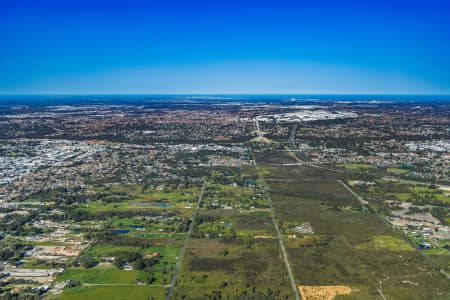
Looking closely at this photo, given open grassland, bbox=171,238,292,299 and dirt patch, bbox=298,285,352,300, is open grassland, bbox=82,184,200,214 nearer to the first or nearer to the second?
open grassland, bbox=171,238,292,299

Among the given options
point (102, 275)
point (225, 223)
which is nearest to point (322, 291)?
point (225, 223)

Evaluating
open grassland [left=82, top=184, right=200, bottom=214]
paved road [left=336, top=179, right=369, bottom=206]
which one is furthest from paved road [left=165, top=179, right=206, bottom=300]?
paved road [left=336, top=179, right=369, bottom=206]

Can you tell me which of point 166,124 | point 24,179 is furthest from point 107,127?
point 24,179

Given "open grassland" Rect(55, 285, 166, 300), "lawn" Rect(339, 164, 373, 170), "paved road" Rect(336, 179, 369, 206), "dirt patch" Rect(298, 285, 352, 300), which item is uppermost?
"lawn" Rect(339, 164, 373, 170)

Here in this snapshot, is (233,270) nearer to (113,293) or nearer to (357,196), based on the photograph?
(113,293)

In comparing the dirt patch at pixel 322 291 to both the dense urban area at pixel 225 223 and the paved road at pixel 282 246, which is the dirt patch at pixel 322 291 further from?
the paved road at pixel 282 246

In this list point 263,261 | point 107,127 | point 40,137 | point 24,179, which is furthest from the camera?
point 107,127

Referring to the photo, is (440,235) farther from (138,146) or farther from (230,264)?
(138,146)
